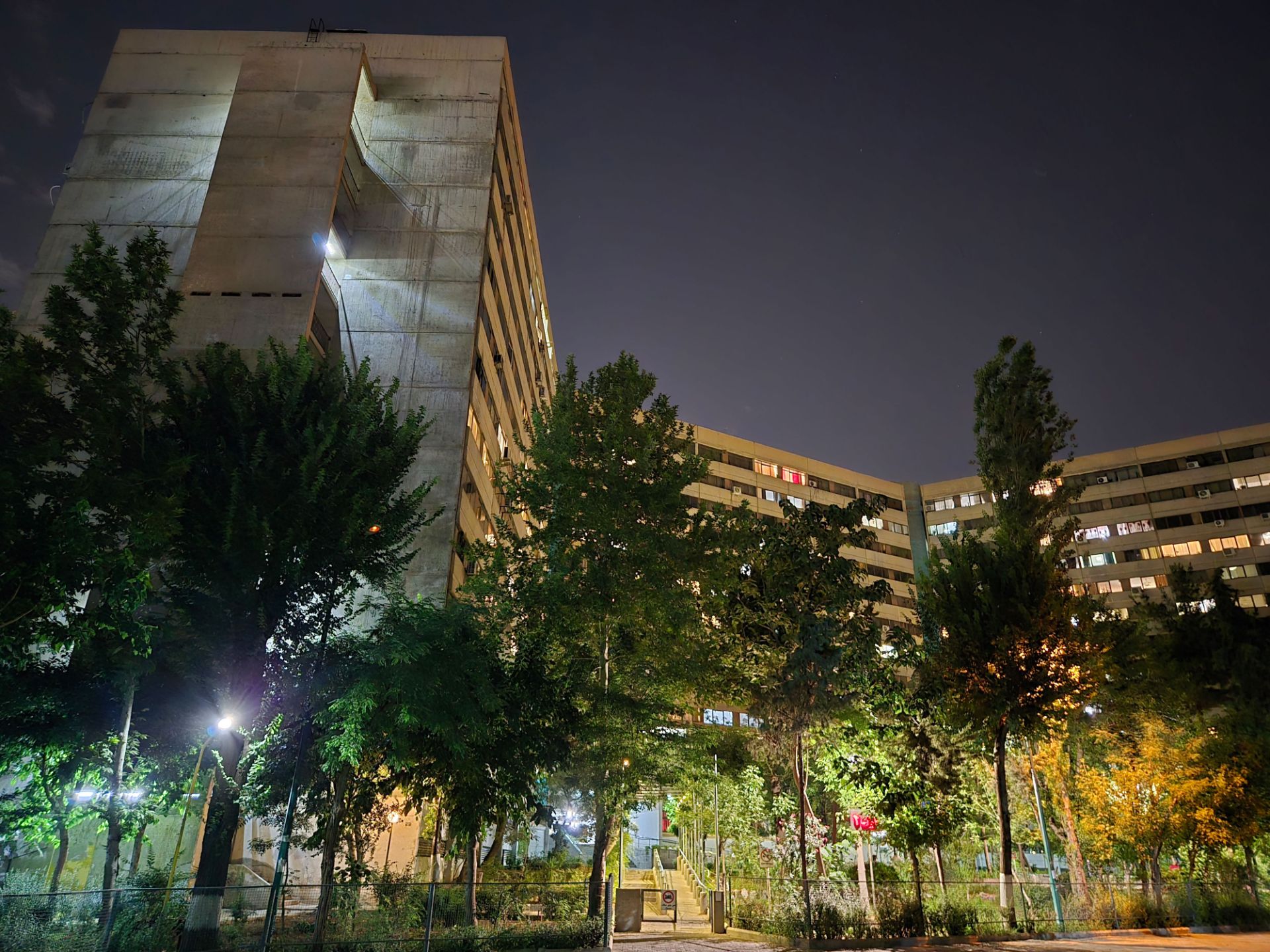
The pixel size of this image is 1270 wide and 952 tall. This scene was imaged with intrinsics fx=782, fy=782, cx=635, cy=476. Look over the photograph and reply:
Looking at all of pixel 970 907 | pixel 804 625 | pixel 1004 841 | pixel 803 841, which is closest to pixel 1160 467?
pixel 1004 841

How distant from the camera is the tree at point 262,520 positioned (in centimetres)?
1777

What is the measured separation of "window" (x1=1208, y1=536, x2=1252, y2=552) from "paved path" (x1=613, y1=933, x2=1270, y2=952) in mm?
73845

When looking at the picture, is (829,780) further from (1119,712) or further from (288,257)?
(288,257)

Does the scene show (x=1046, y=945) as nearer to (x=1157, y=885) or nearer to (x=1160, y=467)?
(x=1157, y=885)

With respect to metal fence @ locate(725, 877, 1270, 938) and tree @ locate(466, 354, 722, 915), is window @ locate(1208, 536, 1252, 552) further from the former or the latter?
tree @ locate(466, 354, 722, 915)

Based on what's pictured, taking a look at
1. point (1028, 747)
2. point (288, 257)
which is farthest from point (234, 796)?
point (1028, 747)

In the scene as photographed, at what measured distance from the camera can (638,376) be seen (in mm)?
25859

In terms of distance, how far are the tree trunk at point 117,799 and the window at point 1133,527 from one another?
3834 inches


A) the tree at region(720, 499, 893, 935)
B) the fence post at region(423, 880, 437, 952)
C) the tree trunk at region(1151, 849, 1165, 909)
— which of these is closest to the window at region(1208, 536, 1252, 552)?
the tree trunk at region(1151, 849, 1165, 909)

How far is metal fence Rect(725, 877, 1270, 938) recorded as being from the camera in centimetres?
2056

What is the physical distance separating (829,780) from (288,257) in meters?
31.4

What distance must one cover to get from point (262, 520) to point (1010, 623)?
2373 centimetres

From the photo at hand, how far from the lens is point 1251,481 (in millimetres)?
83812

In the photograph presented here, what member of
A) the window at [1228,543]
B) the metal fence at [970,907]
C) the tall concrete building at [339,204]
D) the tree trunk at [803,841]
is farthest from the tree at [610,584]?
the window at [1228,543]
